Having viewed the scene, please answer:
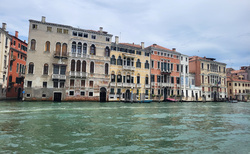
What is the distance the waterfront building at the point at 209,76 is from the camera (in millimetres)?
42188

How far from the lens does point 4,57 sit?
26750mm

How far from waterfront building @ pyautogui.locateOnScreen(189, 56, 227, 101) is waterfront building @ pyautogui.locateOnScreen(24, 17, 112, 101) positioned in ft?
75.4

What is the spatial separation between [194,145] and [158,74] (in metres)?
29.8

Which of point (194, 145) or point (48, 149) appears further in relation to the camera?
point (194, 145)

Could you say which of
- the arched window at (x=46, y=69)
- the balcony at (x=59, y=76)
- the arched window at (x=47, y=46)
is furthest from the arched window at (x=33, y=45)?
the balcony at (x=59, y=76)

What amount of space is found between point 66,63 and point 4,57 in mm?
8961

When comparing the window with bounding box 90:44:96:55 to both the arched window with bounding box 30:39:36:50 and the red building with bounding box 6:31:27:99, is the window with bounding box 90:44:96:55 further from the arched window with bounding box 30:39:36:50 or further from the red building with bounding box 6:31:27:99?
the red building with bounding box 6:31:27:99

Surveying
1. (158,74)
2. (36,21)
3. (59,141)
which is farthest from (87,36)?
(59,141)

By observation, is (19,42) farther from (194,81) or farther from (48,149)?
(194,81)

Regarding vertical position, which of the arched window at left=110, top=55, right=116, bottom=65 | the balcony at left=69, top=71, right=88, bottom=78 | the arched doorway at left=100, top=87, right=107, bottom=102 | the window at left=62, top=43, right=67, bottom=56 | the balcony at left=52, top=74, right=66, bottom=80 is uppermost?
the window at left=62, top=43, right=67, bottom=56

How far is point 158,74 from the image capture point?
116 feet

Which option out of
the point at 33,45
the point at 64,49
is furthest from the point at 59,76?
the point at 33,45

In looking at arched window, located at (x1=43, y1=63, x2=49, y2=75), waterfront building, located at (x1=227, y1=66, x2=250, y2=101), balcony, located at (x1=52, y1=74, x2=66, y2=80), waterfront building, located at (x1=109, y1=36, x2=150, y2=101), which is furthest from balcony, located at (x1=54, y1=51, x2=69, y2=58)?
waterfront building, located at (x1=227, y1=66, x2=250, y2=101)

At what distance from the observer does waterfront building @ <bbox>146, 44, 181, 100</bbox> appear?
34625 millimetres
